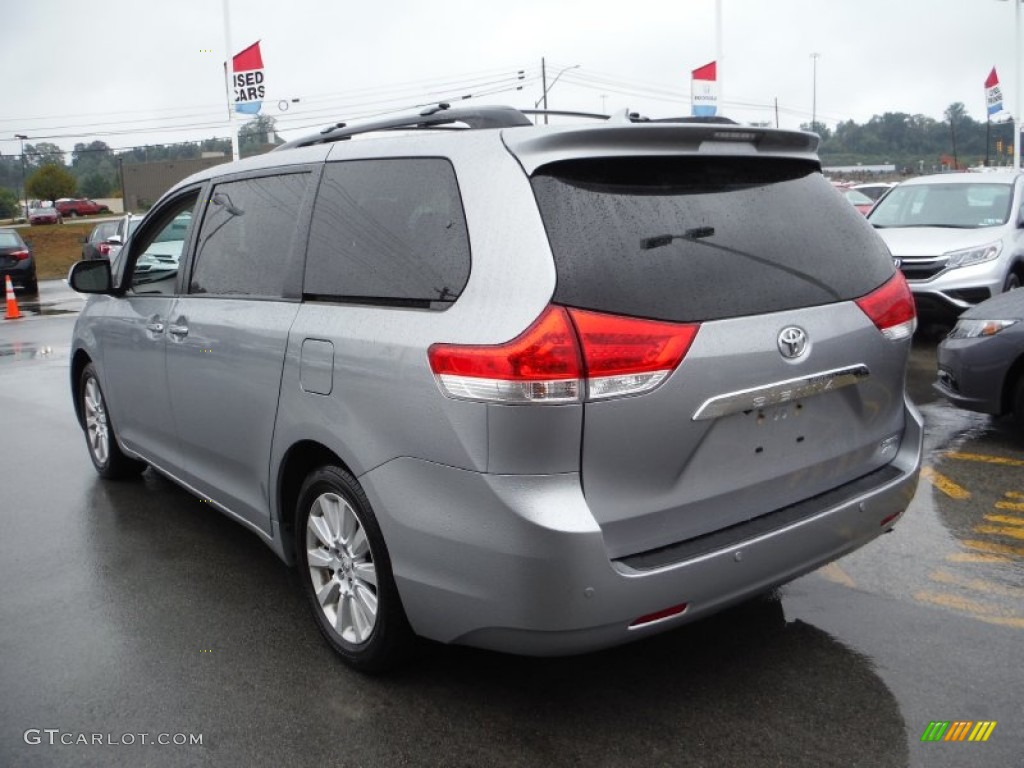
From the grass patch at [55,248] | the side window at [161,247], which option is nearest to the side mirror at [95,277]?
the side window at [161,247]

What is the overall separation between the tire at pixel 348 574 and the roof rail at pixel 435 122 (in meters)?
1.27

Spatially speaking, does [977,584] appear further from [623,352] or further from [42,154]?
[42,154]

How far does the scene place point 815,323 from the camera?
3102mm

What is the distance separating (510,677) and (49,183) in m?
82.6

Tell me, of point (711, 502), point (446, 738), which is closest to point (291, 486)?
point (446, 738)

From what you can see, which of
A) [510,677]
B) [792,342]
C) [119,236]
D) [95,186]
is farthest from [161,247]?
[95,186]

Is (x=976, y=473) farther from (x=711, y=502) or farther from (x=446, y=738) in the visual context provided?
(x=446, y=738)

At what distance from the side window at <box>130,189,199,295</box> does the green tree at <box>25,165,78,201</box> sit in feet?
259

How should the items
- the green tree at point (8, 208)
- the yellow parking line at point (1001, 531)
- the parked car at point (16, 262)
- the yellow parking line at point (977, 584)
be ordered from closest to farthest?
the yellow parking line at point (977, 584), the yellow parking line at point (1001, 531), the parked car at point (16, 262), the green tree at point (8, 208)

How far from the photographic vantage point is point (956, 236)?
32.9 feet

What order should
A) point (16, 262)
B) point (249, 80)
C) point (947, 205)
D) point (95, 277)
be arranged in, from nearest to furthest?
point (95, 277), point (947, 205), point (249, 80), point (16, 262)

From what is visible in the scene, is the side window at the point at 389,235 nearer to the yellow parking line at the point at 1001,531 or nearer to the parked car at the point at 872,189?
the yellow parking line at the point at 1001,531

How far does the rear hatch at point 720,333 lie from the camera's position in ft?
8.98

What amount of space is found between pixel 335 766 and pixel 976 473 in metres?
4.32
